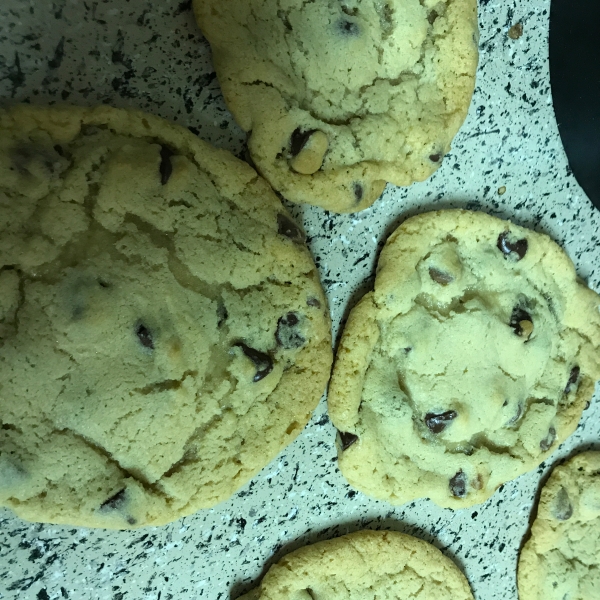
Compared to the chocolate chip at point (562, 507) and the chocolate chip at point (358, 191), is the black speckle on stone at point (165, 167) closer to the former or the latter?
the chocolate chip at point (358, 191)

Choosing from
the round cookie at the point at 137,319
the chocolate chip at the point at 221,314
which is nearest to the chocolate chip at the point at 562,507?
the round cookie at the point at 137,319

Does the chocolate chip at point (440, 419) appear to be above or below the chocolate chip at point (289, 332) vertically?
below

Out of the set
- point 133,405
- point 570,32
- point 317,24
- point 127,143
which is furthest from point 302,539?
point 570,32

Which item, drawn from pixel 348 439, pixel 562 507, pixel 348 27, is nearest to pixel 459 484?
pixel 348 439

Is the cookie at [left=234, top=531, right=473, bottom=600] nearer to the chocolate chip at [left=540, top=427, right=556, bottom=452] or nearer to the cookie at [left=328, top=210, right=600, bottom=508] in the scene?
the cookie at [left=328, top=210, right=600, bottom=508]

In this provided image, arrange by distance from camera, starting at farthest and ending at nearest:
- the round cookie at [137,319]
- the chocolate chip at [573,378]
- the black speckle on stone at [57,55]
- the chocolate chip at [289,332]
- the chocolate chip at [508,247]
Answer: the chocolate chip at [573,378], the chocolate chip at [508,247], the chocolate chip at [289,332], the black speckle on stone at [57,55], the round cookie at [137,319]

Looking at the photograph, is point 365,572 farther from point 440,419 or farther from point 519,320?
point 519,320
